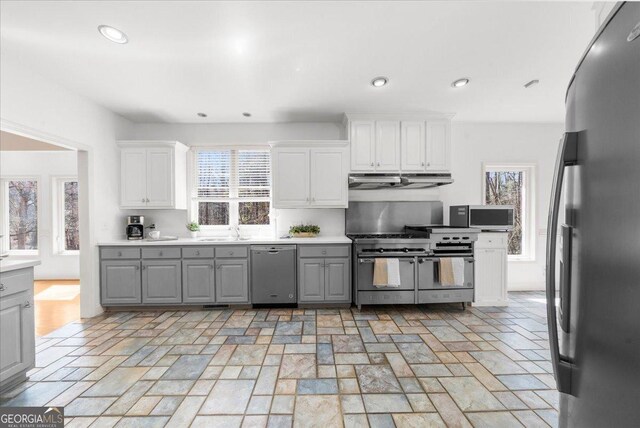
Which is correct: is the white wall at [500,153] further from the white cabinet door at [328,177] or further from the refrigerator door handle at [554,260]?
the refrigerator door handle at [554,260]

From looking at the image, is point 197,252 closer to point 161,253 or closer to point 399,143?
point 161,253

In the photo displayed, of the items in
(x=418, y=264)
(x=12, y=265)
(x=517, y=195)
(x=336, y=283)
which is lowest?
(x=336, y=283)

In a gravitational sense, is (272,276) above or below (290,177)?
below

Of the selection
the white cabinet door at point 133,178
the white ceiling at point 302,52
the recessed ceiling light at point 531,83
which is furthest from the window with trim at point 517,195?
the white cabinet door at point 133,178

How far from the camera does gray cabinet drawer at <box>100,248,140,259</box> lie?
12.2ft

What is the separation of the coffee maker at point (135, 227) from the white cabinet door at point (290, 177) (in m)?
1.90

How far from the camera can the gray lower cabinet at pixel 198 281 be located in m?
3.78

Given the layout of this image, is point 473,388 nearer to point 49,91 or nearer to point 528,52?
point 528,52

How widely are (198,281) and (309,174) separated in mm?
2022

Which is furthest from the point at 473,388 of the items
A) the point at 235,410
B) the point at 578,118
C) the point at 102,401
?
the point at 102,401

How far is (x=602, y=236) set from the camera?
0.70 metres

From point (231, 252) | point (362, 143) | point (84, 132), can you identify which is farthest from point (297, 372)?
point (84, 132)

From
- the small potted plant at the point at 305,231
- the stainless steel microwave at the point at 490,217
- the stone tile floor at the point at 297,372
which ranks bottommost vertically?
the stone tile floor at the point at 297,372

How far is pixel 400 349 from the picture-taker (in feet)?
8.97
